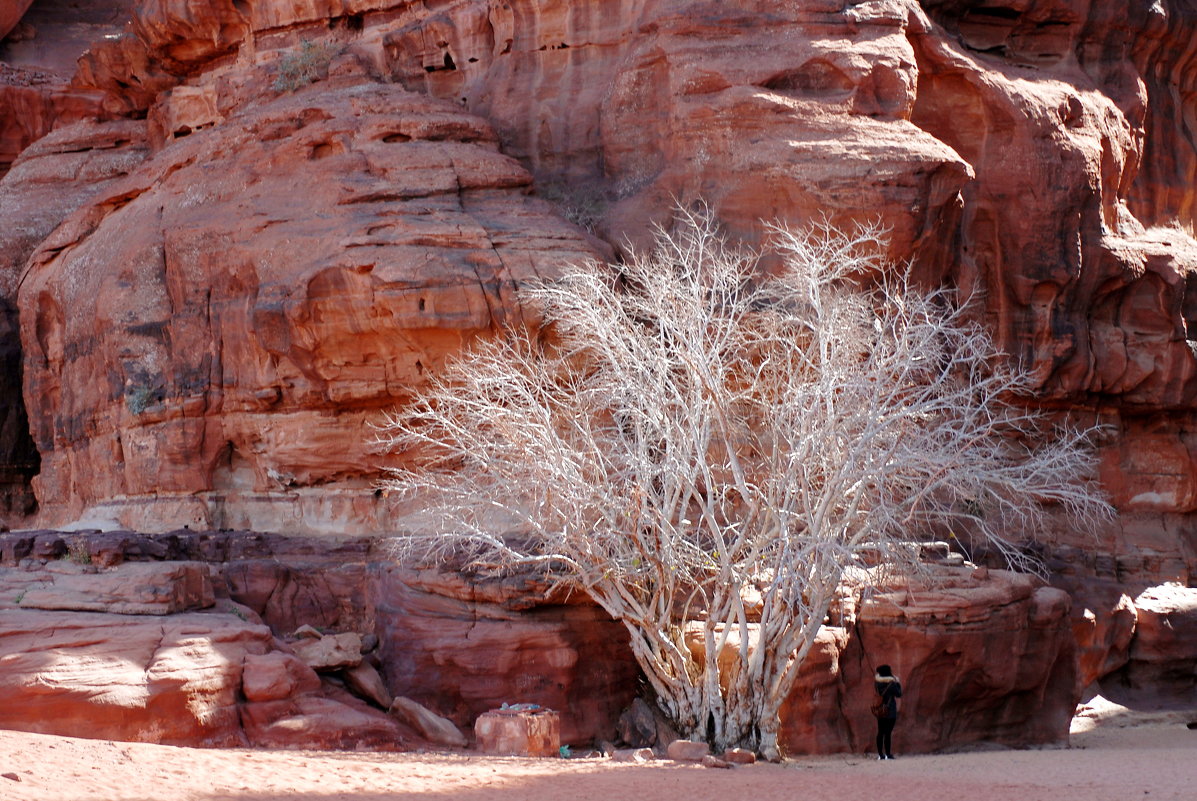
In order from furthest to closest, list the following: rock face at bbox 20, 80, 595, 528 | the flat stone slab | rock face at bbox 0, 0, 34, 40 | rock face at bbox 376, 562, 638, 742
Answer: rock face at bbox 0, 0, 34, 40
rock face at bbox 20, 80, 595, 528
rock face at bbox 376, 562, 638, 742
the flat stone slab

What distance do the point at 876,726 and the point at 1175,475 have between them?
34.6 feet

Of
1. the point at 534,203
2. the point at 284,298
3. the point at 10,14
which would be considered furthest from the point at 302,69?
the point at 10,14

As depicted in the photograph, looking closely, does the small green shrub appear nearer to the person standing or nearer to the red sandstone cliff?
the red sandstone cliff

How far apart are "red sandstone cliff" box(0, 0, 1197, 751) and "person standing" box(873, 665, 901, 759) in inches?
266

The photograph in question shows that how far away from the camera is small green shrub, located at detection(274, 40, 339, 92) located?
85.9 ft

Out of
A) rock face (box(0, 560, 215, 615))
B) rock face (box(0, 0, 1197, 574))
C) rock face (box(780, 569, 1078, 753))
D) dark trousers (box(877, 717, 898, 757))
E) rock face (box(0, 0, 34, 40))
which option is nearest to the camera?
rock face (box(0, 560, 215, 615))

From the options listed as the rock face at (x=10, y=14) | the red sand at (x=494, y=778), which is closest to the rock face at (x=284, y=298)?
the red sand at (x=494, y=778)

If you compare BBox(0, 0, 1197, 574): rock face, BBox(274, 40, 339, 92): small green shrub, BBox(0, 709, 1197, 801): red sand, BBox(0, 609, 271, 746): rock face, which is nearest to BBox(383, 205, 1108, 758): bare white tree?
BBox(0, 709, 1197, 801): red sand

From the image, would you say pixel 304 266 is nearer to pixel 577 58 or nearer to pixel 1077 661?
pixel 577 58

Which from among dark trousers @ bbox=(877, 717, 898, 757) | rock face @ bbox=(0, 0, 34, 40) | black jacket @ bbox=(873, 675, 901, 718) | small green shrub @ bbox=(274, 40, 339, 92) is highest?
rock face @ bbox=(0, 0, 34, 40)

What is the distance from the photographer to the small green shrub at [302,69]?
26.2 m

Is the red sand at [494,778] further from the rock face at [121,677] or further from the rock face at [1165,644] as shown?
the rock face at [1165,644]

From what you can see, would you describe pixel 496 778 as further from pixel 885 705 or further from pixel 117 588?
pixel 885 705

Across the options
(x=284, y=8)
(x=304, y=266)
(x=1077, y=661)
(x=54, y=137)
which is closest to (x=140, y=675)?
(x=304, y=266)
